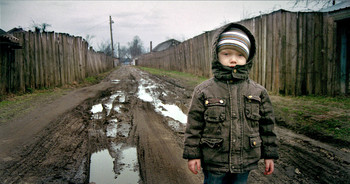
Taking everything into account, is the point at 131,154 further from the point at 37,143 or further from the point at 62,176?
the point at 37,143

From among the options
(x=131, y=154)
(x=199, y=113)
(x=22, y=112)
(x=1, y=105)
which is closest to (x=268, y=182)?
(x=199, y=113)

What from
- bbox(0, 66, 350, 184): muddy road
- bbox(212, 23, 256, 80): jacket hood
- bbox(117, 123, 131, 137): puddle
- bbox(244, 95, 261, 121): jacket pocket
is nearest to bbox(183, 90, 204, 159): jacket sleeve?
bbox(212, 23, 256, 80): jacket hood

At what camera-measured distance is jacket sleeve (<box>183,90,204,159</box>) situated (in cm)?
164

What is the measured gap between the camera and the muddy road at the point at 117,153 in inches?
102

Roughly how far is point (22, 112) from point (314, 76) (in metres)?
8.19

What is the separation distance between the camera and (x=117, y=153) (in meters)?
3.23

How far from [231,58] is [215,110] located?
440mm

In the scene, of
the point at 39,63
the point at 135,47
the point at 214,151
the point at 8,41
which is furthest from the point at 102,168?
the point at 135,47

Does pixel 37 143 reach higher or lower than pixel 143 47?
lower

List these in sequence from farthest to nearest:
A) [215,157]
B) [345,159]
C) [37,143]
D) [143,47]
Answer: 1. [143,47]
2. [37,143]
3. [345,159]
4. [215,157]

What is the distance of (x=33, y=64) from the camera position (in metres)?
8.77

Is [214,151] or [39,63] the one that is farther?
[39,63]

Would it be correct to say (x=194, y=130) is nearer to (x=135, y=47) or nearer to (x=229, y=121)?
(x=229, y=121)

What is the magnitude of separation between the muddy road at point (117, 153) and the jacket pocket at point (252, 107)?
1.26 metres
